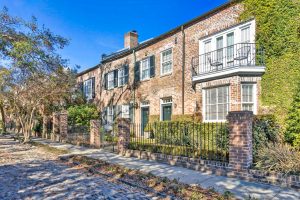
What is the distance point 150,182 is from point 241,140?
9.49 ft

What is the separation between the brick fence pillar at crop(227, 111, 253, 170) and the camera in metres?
7.54

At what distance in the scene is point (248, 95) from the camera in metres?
13.2

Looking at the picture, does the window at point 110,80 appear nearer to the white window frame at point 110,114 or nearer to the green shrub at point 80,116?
the white window frame at point 110,114

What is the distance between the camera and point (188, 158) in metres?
9.20

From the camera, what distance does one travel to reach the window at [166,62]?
18478mm

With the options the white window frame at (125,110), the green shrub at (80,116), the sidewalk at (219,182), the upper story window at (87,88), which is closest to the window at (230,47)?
the sidewalk at (219,182)

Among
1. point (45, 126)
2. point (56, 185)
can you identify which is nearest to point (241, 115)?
point (56, 185)

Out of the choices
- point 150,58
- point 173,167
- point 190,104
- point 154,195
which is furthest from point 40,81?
point 154,195

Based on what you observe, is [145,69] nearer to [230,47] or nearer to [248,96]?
[230,47]

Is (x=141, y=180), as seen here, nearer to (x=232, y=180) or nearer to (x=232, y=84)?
(x=232, y=180)

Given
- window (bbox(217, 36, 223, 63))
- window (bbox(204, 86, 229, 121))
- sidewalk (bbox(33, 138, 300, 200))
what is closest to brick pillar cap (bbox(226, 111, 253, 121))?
sidewalk (bbox(33, 138, 300, 200))

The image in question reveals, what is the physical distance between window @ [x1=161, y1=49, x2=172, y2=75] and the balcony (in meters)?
2.48

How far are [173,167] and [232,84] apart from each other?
20.3 ft

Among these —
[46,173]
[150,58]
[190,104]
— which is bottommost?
[46,173]
